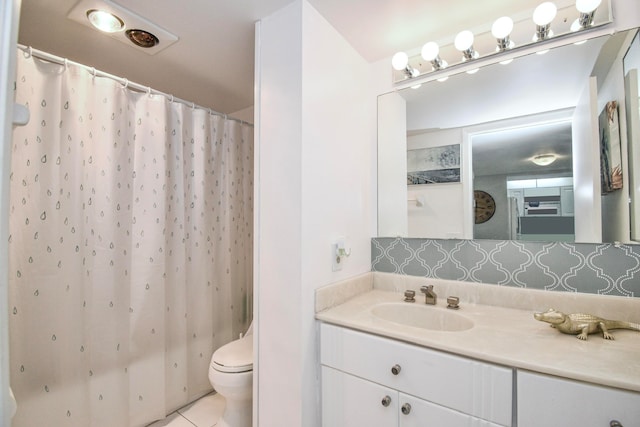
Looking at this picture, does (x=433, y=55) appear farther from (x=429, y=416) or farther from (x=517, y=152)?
(x=429, y=416)

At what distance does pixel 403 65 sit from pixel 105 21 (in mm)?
1537

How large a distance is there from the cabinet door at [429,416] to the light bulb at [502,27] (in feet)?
5.17

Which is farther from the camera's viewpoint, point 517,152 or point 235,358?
point 235,358

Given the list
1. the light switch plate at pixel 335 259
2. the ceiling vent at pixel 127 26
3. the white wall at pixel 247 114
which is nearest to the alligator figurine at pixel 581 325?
the light switch plate at pixel 335 259

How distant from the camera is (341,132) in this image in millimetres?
1433

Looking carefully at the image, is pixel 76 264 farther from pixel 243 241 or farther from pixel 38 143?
pixel 243 241

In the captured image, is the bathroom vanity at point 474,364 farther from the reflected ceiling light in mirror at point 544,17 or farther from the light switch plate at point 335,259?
the reflected ceiling light in mirror at point 544,17

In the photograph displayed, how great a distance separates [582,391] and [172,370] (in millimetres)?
2034

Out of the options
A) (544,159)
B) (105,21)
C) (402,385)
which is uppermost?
(105,21)

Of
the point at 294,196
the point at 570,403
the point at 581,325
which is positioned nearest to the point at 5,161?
the point at 294,196

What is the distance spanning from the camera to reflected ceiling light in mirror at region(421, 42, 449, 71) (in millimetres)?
1402

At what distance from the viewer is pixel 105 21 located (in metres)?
1.29

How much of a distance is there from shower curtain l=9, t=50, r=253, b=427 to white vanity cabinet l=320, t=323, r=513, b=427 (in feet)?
3.72

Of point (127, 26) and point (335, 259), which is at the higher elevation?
point (127, 26)
